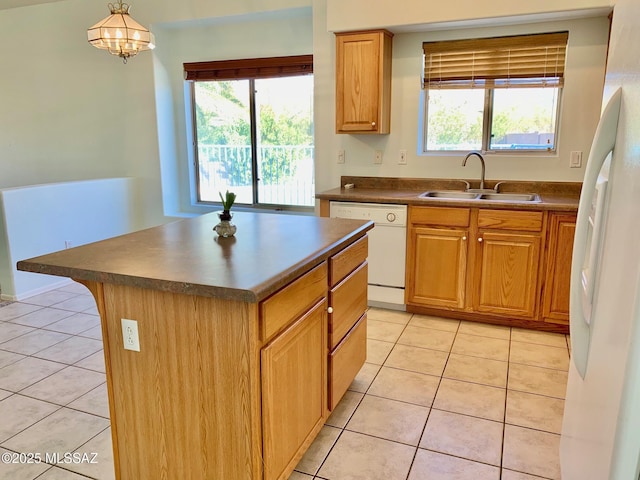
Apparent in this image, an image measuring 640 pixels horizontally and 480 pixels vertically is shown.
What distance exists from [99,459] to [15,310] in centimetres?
228

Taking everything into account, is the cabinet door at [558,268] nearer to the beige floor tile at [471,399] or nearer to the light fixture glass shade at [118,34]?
the beige floor tile at [471,399]

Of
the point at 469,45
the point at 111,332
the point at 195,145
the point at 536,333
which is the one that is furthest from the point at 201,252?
the point at 195,145

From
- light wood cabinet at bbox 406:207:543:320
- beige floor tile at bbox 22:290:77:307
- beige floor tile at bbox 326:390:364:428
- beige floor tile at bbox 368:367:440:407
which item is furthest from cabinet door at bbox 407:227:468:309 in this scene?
beige floor tile at bbox 22:290:77:307

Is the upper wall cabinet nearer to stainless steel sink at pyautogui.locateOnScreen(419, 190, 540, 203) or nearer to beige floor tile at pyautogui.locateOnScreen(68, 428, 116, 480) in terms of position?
stainless steel sink at pyautogui.locateOnScreen(419, 190, 540, 203)

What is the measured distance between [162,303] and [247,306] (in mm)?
318

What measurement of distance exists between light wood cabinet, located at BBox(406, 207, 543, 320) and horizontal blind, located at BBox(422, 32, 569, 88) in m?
1.10

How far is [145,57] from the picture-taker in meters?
4.82

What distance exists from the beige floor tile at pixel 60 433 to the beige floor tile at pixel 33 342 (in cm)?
89

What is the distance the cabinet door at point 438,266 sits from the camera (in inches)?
135

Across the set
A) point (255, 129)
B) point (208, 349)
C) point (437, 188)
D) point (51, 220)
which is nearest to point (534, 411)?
point (208, 349)

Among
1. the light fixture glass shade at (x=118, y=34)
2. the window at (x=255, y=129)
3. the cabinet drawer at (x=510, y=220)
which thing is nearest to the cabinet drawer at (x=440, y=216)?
the cabinet drawer at (x=510, y=220)

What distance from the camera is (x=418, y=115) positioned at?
390 cm

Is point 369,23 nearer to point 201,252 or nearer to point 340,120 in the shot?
point 340,120

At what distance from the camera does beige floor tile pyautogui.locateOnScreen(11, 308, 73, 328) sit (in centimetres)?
351
